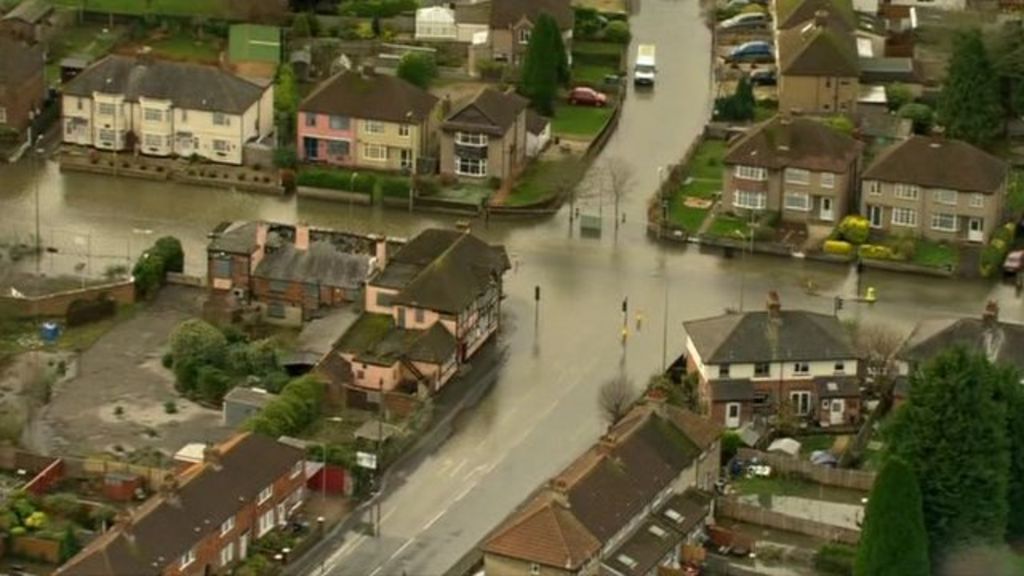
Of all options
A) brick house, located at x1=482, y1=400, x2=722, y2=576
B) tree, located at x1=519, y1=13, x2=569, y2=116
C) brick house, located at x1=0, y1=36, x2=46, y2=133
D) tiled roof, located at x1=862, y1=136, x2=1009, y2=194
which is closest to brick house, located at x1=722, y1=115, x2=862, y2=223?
tiled roof, located at x1=862, y1=136, x2=1009, y2=194

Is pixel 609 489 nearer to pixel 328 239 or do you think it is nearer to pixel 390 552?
pixel 390 552

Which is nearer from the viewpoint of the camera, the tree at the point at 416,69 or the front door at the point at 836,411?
the front door at the point at 836,411

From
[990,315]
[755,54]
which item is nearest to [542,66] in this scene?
[755,54]

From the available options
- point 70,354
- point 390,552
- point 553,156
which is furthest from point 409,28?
point 390,552

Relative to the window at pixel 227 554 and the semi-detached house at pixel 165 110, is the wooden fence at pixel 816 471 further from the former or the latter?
the semi-detached house at pixel 165 110

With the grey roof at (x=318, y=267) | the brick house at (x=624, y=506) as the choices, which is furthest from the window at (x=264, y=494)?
the grey roof at (x=318, y=267)

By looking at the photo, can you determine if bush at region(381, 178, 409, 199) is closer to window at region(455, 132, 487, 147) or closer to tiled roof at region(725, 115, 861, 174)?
window at region(455, 132, 487, 147)
